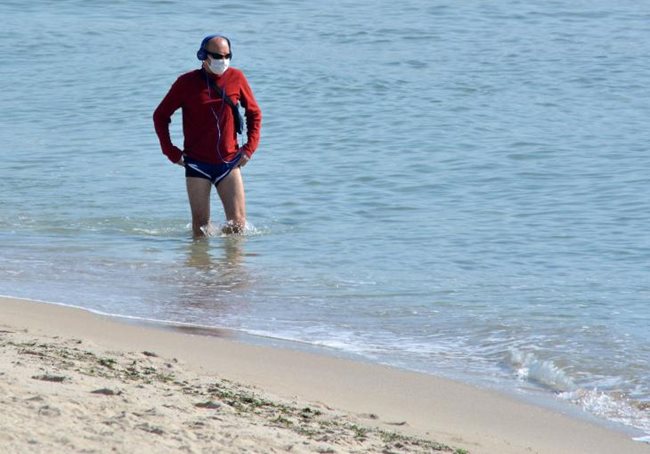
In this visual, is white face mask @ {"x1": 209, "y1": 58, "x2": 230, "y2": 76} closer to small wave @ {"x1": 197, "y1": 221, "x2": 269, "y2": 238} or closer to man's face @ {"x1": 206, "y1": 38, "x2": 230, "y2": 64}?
man's face @ {"x1": 206, "y1": 38, "x2": 230, "y2": 64}

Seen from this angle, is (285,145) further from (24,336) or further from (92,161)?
(24,336)

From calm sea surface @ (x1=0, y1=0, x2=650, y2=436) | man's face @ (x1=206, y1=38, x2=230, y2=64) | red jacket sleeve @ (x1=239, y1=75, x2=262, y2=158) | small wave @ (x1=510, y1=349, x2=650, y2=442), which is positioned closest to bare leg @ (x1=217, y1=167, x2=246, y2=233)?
calm sea surface @ (x1=0, y1=0, x2=650, y2=436)

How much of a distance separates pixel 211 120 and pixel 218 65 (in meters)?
0.42

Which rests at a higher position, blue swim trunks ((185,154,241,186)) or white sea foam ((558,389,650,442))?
blue swim trunks ((185,154,241,186))

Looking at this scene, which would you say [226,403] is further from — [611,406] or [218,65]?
[218,65]

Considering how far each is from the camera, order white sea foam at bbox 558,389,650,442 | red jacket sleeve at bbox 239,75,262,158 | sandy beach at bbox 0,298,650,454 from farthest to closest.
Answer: red jacket sleeve at bbox 239,75,262,158 < white sea foam at bbox 558,389,650,442 < sandy beach at bbox 0,298,650,454

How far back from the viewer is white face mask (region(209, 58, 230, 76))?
9.17m

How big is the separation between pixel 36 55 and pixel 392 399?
16.7 meters

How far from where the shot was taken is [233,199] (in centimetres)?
984

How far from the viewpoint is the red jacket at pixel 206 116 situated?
9.34 meters

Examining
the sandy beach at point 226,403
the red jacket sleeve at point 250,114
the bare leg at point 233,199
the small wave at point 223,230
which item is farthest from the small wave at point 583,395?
the small wave at point 223,230

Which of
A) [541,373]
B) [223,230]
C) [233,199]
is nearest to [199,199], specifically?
[233,199]

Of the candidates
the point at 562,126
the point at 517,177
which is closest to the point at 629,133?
the point at 562,126

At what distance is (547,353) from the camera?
7.22 m
